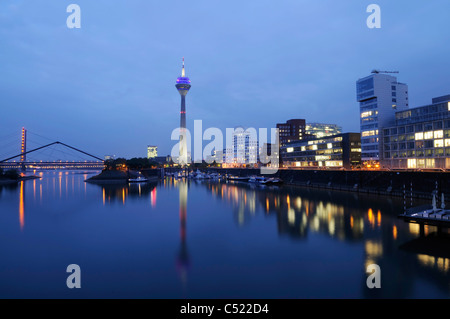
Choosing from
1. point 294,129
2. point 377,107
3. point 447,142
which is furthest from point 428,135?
point 294,129

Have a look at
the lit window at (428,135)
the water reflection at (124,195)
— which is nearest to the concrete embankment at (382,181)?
the lit window at (428,135)

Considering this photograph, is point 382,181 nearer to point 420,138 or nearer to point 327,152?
point 420,138

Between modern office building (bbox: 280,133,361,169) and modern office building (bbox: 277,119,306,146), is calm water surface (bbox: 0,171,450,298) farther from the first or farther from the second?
modern office building (bbox: 277,119,306,146)

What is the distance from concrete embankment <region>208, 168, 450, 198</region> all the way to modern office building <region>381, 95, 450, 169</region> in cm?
1933

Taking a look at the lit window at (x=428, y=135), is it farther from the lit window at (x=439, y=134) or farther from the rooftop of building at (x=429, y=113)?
the rooftop of building at (x=429, y=113)

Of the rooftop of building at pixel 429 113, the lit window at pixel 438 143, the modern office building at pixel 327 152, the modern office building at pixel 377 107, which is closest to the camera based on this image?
the lit window at pixel 438 143

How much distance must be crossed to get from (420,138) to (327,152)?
34603mm

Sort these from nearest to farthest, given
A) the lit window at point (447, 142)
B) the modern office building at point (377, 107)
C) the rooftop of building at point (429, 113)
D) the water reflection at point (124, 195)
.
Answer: the water reflection at point (124, 195) < the lit window at point (447, 142) < the rooftop of building at point (429, 113) < the modern office building at point (377, 107)

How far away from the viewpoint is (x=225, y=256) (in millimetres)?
18641

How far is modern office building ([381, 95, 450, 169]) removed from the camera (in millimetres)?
60031

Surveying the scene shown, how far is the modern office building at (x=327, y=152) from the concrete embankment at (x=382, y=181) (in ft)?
75.3

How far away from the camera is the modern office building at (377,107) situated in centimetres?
7750

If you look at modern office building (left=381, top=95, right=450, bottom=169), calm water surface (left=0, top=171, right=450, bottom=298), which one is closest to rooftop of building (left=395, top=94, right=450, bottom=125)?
modern office building (left=381, top=95, right=450, bottom=169)
